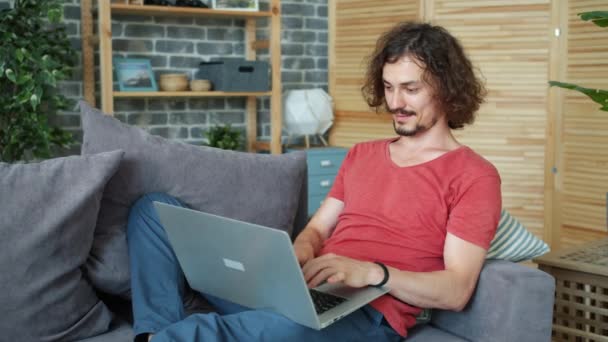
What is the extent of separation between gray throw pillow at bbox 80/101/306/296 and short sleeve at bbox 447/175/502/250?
1.94ft

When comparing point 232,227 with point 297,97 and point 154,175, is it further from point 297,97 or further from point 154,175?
point 297,97

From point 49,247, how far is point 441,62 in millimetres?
1143

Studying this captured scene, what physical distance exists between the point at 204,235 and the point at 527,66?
2.91 metres

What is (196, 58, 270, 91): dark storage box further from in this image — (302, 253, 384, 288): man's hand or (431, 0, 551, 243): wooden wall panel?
(302, 253, 384, 288): man's hand

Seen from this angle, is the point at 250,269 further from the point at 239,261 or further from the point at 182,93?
the point at 182,93

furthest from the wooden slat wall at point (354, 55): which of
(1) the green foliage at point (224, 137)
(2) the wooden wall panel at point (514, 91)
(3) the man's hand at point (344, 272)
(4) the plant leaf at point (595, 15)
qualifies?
(3) the man's hand at point (344, 272)

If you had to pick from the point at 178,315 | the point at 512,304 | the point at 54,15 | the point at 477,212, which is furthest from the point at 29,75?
the point at 512,304

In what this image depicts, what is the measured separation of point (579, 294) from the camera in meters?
2.14

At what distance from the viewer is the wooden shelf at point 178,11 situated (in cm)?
399

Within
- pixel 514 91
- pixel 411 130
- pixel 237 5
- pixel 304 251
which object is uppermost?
pixel 237 5

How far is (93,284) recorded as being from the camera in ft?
6.61

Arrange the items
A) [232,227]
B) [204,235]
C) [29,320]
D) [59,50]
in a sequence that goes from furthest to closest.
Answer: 1. [59,50]
2. [29,320]
3. [204,235]
4. [232,227]

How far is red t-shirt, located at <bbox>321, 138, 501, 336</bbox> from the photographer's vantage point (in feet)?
6.08

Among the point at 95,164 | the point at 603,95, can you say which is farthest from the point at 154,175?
the point at 603,95
